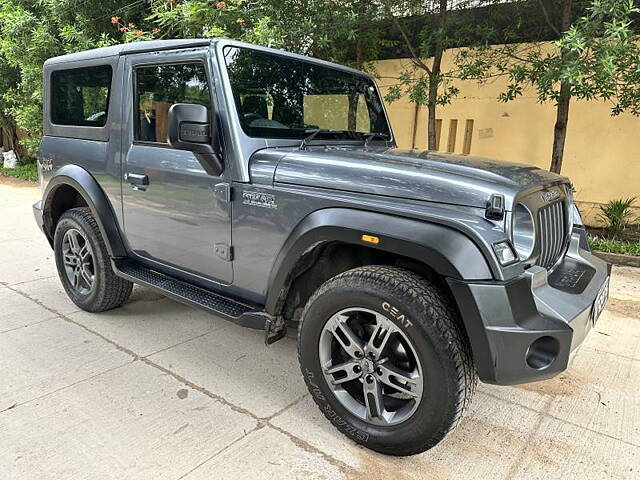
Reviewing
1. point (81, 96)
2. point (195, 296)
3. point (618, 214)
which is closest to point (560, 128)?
point (618, 214)

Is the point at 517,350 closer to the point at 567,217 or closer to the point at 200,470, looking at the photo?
the point at 567,217

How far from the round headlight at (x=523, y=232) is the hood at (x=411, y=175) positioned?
10 centimetres

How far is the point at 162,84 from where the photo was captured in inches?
119

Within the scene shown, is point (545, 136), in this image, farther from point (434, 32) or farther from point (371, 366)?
point (371, 366)

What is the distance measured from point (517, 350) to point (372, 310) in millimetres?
610

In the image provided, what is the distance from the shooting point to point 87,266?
3.79 m

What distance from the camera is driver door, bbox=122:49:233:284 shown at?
9.11 ft

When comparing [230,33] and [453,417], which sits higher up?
[230,33]

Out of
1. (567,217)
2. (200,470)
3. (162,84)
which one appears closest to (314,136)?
(162,84)

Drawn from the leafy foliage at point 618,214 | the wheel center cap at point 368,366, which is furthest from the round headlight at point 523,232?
the leafy foliage at point 618,214

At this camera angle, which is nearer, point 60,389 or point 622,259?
point 60,389

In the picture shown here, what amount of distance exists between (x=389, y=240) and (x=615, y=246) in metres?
5.10

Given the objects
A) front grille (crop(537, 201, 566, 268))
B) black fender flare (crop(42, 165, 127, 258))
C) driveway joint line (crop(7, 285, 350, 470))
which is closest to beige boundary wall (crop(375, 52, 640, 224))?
front grille (crop(537, 201, 566, 268))

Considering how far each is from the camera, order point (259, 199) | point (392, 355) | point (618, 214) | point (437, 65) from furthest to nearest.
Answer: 1. point (437, 65)
2. point (618, 214)
3. point (259, 199)
4. point (392, 355)
